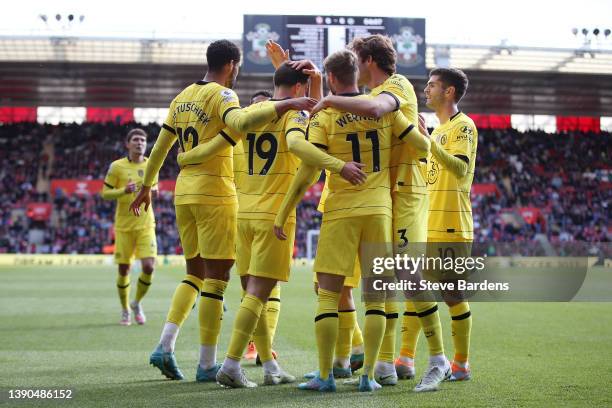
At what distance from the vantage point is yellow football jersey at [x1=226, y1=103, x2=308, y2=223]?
5.38 meters

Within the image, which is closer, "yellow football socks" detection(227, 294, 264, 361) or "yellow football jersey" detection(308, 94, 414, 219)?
"yellow football jersey" detection(308, 94, 414, 219)

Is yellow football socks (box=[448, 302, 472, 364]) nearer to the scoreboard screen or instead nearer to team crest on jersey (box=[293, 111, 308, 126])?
team crest on jersey (box=[293, 111, 308, 126])

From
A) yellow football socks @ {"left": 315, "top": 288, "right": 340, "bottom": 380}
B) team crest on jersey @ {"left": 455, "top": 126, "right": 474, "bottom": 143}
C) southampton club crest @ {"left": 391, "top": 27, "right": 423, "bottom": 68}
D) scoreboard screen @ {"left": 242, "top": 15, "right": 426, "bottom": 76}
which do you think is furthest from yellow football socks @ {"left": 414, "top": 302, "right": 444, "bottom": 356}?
southampton club crest @ {"left": 391, "top": 27, "right": 423, "bottom": 68}

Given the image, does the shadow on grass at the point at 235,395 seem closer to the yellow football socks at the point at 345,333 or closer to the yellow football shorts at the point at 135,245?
the yellow football socks at the point at 345,333

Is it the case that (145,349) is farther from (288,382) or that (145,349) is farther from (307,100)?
(307,100)

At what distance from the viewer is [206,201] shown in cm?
566

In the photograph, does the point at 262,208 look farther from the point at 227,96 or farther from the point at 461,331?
the point at 461,331

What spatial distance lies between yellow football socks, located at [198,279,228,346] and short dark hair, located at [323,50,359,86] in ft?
5.64

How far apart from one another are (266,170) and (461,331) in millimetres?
1839

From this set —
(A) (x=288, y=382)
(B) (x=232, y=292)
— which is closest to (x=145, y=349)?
(A) (x=288, y=382)

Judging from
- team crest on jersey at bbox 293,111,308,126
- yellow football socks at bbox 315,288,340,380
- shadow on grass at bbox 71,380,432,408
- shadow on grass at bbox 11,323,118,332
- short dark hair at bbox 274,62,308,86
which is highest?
short dark hair at bbox 274,62,308,86

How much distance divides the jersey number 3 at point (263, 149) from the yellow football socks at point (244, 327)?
36.7 inches

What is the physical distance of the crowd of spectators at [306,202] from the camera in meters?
33.6

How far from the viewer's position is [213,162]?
5703mm
